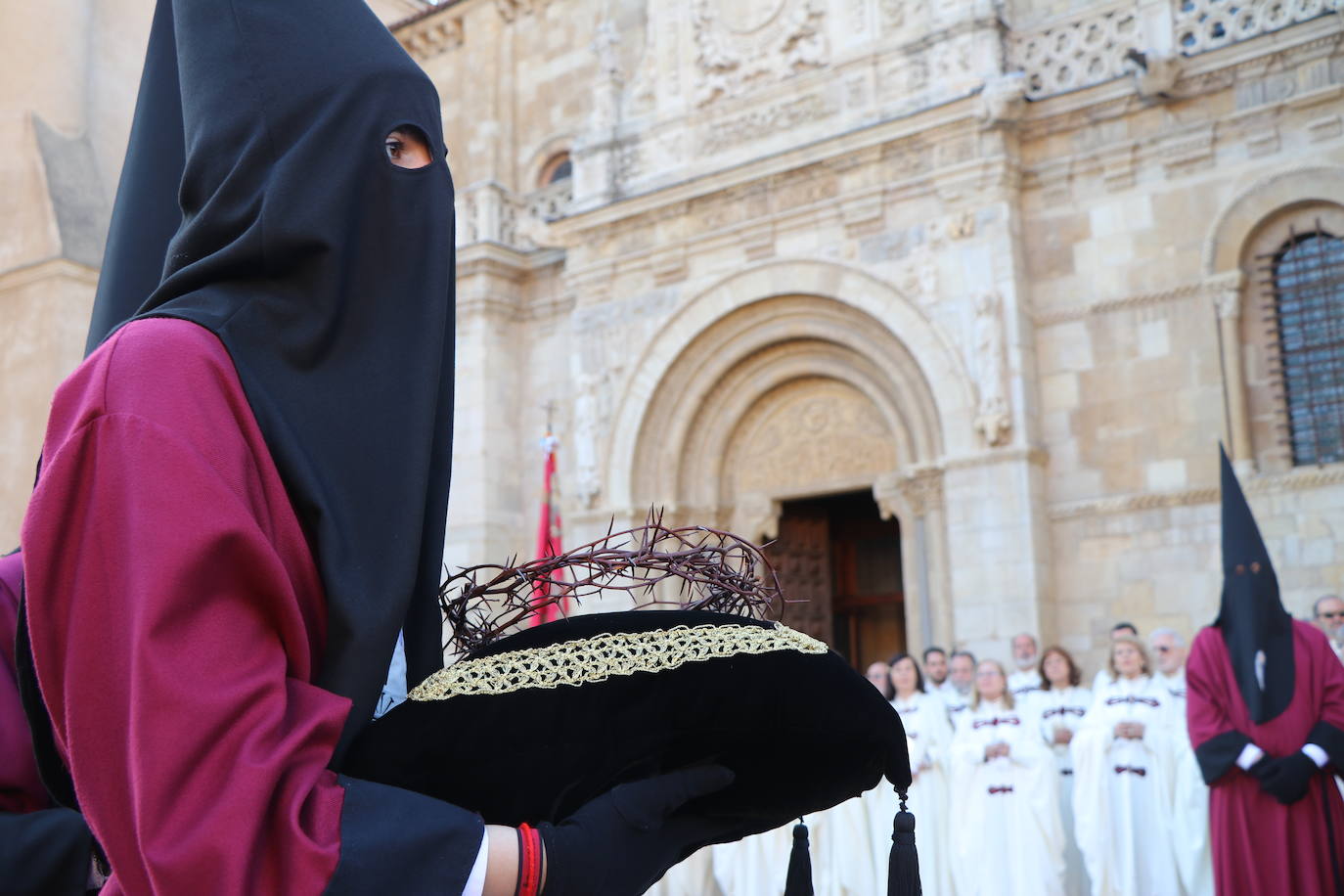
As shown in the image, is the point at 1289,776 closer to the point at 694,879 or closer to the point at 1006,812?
the point at 1006,812

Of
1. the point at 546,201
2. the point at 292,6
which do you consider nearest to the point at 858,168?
the point at 546,201

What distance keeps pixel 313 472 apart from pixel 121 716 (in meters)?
0.33

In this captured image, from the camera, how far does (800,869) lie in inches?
74.4

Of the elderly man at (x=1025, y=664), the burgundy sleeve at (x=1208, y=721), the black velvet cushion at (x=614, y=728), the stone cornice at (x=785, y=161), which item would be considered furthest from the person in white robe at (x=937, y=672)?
the black velvet cushion at (x=614, y=728)

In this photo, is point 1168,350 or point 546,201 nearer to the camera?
point 1168,350

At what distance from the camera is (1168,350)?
10.9 meters

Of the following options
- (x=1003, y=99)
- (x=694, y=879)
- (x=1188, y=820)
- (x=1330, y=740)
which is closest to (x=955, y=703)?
(x=1188, y=820)

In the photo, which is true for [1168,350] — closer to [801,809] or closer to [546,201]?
[546,201]

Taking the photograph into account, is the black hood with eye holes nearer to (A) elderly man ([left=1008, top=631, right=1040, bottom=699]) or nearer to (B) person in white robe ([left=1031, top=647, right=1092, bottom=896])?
(B) person in white robe ([left=1031, top=647, right=1092, bottom=896])

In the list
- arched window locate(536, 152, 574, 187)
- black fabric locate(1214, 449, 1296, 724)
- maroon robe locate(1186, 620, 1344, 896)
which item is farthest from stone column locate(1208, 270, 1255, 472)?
arched window locate(536, 152, 574, 187)

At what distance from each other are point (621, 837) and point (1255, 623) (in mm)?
6760

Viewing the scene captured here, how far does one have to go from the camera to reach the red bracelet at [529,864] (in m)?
1.29

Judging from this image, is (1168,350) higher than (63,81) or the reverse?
the reverse

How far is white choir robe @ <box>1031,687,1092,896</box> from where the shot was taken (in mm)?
9116
